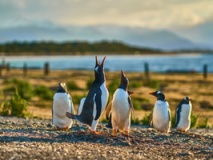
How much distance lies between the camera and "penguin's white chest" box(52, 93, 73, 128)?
1038 centimetres

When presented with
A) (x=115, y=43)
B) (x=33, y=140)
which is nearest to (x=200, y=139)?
(x=33, y=140)

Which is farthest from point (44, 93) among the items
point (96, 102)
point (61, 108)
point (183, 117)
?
point (96, 102)

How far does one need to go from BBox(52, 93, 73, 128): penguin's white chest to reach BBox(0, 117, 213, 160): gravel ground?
48 cm

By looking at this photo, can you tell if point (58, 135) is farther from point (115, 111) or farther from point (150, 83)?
point (150, 83)

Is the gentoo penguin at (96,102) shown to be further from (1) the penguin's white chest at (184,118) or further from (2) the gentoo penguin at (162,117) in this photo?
(1) the penguin's white chest at (184,118)

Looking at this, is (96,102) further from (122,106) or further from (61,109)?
(61,109)

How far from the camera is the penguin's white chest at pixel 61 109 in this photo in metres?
10.4

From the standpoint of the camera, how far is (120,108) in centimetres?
942

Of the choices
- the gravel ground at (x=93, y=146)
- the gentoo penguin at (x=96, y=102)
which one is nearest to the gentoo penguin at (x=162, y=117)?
the gravel ground at (x=93, y=146)

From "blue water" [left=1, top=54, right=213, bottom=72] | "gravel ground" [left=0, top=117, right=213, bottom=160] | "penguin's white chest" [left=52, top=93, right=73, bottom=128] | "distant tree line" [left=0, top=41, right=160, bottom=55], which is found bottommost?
"gravel ground" [left=0, top=117, right=213, bottom=160]

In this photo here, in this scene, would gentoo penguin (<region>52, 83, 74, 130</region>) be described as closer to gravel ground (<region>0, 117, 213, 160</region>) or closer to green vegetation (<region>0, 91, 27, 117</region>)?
gravel ground (<region>0, 117, 213, 160</region>)

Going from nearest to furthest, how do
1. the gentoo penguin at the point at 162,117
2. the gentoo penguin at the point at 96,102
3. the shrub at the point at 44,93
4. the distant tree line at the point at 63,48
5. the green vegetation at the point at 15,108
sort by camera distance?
1. the gentoo penguin at the point at 96,102
2. the gentoo penguin at the point at 162,117
3. the green vegetation at the point at 15,108
4. the shrub at the point at 44,93
5. the distant tree line at the point at 63,48

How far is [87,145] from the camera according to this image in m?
8.47

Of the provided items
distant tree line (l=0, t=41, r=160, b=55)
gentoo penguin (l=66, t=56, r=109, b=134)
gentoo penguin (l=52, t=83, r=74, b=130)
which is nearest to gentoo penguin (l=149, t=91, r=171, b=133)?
gentoo penguin (l=52, t=83, r=74, b=130)
